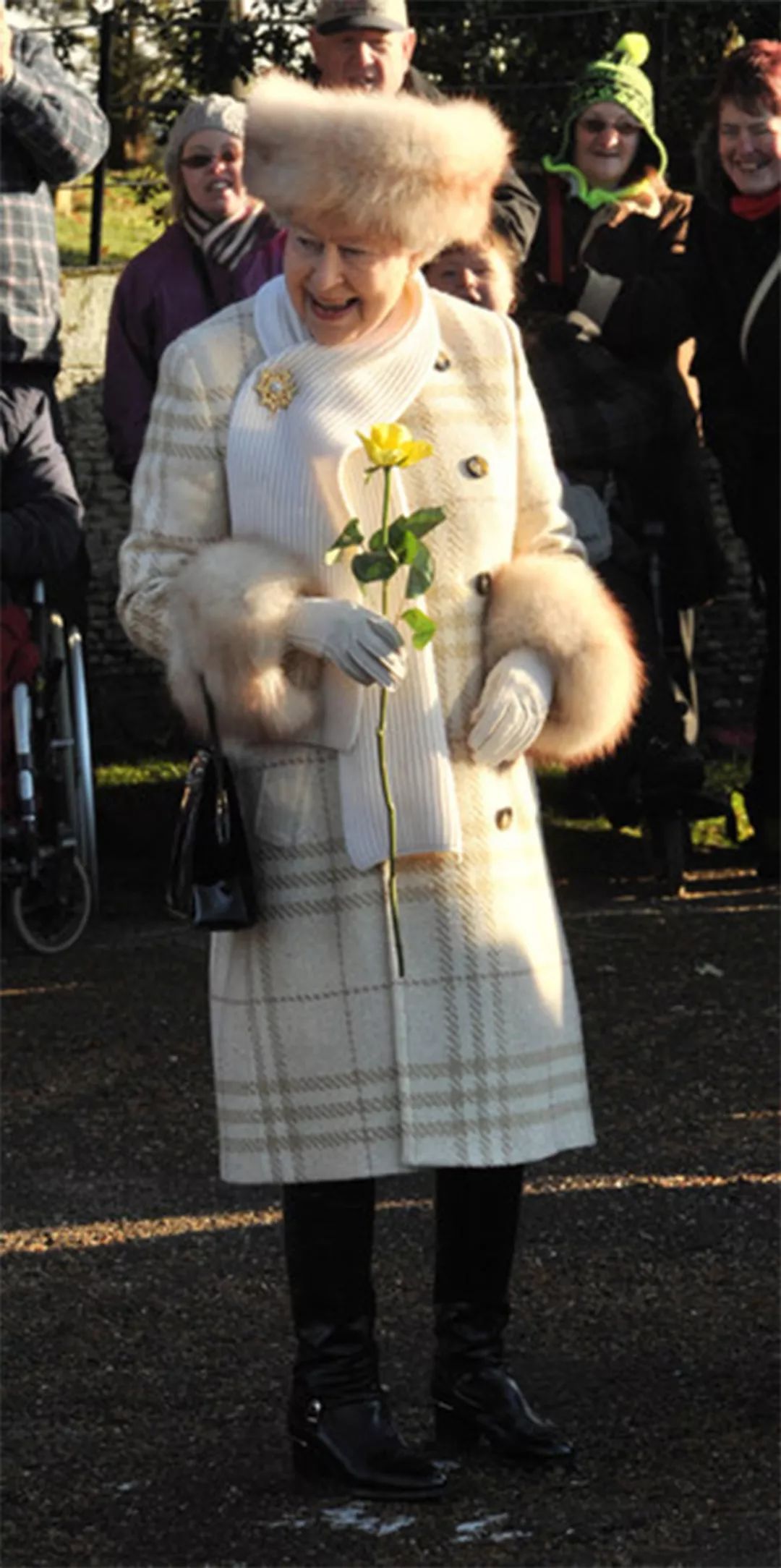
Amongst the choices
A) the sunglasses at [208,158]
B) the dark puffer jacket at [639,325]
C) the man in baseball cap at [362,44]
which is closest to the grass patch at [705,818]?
the dark puffer jacket at [639,325]

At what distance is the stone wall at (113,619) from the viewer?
1070 centimetres

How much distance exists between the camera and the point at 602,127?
8461 mm

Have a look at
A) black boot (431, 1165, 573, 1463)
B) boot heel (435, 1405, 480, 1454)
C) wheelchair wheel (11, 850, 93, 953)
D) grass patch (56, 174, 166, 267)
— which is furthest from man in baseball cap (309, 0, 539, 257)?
grass patch (56, 174, 166, 267)

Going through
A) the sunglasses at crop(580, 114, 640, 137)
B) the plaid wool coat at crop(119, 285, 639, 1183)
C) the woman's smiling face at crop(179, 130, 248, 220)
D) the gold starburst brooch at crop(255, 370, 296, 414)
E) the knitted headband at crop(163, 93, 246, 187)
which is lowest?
the plaid wool coat at crop(119, 285, 639, 1183)

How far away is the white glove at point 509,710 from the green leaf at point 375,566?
0.24 metres

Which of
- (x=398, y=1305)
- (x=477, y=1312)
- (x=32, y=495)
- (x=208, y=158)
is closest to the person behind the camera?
(x=477, y=1312)

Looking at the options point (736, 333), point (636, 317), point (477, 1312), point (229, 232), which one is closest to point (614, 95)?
point (636, 317)

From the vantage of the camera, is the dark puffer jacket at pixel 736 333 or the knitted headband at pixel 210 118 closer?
the knitted headband at pixel 210 118

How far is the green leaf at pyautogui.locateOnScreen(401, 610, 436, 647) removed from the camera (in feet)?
14.1

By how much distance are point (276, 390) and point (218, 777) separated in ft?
1.73

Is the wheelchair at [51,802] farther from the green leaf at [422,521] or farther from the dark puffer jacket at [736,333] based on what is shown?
the green leaf at [422,521]

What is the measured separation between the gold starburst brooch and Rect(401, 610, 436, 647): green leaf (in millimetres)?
341

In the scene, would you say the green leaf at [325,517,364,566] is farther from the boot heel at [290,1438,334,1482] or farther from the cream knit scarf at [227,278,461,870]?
the boot heel at [290,1438,334,1482]

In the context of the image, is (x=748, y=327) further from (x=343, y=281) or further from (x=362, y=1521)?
(x=362, y=1521)
